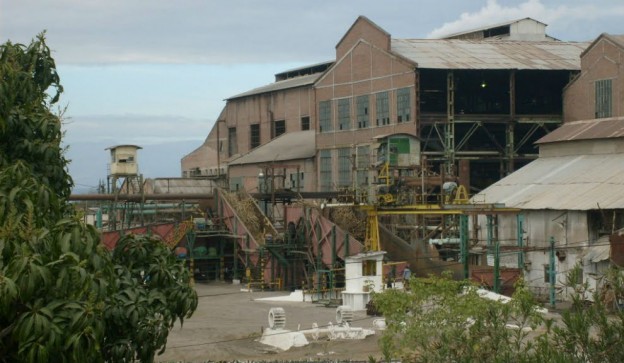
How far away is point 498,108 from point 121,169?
74.9 feet

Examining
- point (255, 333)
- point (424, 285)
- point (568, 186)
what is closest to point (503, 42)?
point (568, 186)

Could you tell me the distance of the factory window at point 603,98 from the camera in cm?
5453

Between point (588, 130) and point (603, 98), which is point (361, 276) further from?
point (603, 98)

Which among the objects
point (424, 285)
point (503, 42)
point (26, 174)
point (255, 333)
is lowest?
point (255, 333)

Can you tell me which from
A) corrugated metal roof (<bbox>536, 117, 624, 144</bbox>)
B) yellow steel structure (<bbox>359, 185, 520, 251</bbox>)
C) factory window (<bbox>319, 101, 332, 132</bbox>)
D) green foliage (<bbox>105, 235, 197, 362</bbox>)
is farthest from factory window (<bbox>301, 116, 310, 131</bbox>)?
green foliage (<bbox>105, 235, 197, 362</bbox>)

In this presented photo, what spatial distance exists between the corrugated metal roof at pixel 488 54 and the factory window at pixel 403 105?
182cm

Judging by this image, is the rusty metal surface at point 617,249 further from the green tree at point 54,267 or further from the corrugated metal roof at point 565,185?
the green tree at point 54,267

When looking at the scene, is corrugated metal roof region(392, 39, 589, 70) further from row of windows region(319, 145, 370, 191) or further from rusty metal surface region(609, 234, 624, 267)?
rusty metal surface region(609, 234, 624, 267)

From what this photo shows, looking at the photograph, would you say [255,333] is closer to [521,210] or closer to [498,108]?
[521,210]

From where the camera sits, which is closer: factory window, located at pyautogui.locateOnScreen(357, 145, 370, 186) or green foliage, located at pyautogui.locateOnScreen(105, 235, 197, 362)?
green foliage, located at pyautogui.locateOnScreen(105, 235, 197, 362)

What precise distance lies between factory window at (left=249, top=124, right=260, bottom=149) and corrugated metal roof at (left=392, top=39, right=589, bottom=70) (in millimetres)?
22494

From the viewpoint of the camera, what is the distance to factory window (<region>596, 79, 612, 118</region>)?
54531 mm

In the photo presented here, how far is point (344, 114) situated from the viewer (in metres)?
64.3

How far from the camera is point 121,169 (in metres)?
62.5
